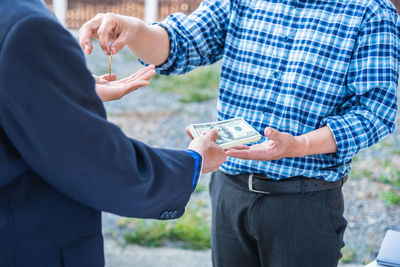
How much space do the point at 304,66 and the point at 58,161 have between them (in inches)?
40.9

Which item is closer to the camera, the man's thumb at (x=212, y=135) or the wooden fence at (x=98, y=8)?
the man's thumb at (x=212, y=135)

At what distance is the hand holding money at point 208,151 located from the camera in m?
1.52

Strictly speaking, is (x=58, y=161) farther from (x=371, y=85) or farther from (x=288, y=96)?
(x=371, y=85)

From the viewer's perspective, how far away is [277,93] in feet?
6.18

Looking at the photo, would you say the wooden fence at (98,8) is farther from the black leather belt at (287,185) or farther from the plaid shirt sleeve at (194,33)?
the black leather belt at (287,185)

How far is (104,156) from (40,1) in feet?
1.26

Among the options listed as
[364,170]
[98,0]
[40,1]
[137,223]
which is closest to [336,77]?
[40,1]

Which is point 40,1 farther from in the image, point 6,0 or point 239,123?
point 239,123

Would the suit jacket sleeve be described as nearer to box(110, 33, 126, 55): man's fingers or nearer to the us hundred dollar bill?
the us hundred dollar bill

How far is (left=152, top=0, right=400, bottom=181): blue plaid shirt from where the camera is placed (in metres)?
Answer: 1.77

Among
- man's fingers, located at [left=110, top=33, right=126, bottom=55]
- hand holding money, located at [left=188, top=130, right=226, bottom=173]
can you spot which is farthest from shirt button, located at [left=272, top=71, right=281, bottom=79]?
man's fingers, located at [left=110, top=33, right=126, bottom=55]

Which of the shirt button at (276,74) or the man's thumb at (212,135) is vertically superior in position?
the shirt button at (276,74)

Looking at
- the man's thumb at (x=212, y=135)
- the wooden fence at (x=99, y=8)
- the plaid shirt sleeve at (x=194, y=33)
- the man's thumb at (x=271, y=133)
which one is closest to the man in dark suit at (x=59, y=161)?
the man's thumb at (x=212, y=135)

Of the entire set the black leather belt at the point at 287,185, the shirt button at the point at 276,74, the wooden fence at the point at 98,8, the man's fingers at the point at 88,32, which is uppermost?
the man's fingers at the point at 88,32
